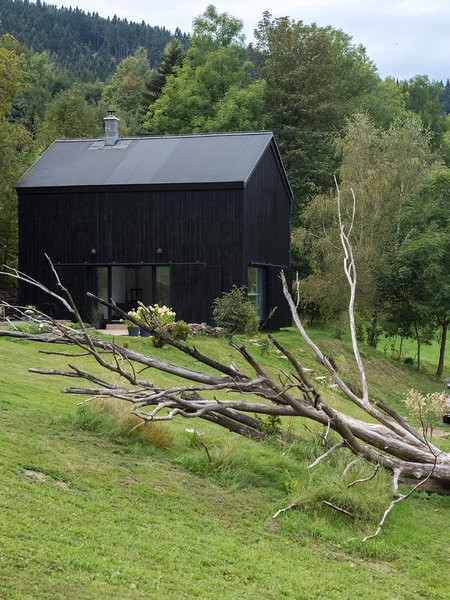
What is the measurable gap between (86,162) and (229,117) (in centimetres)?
1455

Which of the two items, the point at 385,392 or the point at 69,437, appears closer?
the point at 69,437

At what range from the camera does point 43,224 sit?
3069cm

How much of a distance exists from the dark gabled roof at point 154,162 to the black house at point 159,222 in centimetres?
4

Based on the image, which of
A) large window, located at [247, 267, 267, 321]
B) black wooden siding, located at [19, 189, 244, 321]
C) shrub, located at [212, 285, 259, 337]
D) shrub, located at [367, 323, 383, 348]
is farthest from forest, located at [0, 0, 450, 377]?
shrub, located at [212, 285, 259, 337]

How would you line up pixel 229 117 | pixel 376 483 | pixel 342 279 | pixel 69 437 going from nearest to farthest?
pixel 376 483 < pixel 69 437 < pixel 342 279 < pixel 229 117

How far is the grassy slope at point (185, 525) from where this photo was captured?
6.49 meters

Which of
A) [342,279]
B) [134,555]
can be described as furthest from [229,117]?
[134,555]

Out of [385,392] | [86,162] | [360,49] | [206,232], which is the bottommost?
[385,392]

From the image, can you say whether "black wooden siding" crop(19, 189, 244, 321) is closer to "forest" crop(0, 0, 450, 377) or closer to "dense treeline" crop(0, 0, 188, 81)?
"forest" crop(0, 0, 450, 377)

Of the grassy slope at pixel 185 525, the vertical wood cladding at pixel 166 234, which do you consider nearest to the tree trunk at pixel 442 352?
the vertical wood cladding at pixel 166 234

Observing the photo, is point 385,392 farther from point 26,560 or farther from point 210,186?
point 26,560

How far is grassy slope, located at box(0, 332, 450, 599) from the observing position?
649cm

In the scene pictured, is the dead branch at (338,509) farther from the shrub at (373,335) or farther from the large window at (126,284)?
the shrub at (373,335)

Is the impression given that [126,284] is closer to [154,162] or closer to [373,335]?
[154,162]
